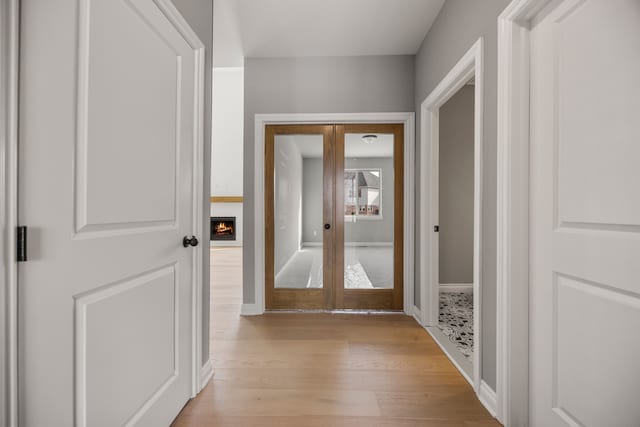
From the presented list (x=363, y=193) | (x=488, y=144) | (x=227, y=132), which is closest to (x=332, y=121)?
(x=363, y=193)

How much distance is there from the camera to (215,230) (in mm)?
8383

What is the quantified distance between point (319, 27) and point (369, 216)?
1794mm

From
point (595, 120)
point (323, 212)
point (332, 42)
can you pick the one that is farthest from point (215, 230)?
point (595, 120)

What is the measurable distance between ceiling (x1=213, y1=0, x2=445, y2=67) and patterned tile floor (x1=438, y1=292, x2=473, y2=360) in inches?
103

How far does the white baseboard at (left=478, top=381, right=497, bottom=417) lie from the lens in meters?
1.64

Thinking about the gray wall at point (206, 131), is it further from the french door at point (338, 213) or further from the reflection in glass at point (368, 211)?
the reflection in glass at point (368, 211)

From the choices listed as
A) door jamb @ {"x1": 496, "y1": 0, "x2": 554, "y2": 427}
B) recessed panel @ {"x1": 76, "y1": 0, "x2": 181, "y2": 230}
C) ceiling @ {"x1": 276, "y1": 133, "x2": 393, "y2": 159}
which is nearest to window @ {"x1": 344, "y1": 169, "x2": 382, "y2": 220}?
ceiling @ {"x1": 276, "y1": 133, "x2": 393, "y2": 159}

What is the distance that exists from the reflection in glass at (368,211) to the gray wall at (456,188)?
3.64 ft

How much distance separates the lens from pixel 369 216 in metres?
3.33

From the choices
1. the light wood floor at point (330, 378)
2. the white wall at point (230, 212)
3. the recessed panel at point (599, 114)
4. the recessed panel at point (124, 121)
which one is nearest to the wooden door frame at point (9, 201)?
the recessed panel at point (124, 121)

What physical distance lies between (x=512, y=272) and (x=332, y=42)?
8.28 ft

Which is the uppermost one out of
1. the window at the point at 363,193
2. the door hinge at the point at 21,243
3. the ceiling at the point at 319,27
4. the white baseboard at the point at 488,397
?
the ceiling at the point at 319,27

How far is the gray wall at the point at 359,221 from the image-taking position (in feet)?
10.9

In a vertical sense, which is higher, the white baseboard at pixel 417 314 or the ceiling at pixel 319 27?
the ceiling at pixel 319 27
